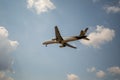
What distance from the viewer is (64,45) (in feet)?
317

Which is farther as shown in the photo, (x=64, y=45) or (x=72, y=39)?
(x=64, y=45)

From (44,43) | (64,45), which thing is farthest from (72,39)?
(44,43)

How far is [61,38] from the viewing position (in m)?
90.9

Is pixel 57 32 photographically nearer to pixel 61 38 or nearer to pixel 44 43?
pixel 61 38

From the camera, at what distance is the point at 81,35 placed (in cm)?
8756

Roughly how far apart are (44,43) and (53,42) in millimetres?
6557

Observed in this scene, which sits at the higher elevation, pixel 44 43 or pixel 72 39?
pixel 44 43

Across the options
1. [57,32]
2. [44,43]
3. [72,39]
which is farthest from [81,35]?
[44,43]

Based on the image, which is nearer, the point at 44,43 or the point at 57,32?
the point at 57,32

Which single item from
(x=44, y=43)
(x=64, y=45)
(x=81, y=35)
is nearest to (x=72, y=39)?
(x=81, y=35)

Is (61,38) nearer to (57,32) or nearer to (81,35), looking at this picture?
(57,32)

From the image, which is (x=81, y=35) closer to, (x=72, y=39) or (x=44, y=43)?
(x=72, y=39)

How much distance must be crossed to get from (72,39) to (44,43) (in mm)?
17628

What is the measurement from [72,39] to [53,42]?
11.1 m
